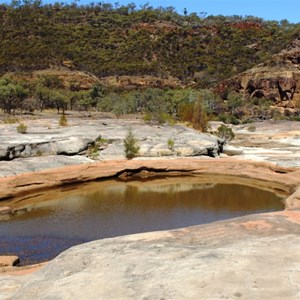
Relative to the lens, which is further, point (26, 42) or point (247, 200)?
point (26, 42)

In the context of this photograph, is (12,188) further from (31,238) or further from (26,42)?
(26,42)

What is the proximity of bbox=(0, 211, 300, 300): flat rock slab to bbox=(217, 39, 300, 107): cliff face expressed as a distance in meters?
103

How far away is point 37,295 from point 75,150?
24.9 metres

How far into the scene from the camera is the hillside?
126938 mm

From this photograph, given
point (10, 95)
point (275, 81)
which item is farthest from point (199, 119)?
point (275, 81)

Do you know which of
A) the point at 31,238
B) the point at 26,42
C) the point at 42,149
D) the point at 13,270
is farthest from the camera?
the point at 26,42

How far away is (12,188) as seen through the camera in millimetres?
26344

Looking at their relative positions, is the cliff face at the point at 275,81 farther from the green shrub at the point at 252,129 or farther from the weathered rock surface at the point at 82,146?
the weathered rock surface at the point at 82,146

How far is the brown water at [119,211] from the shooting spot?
18.7 metres

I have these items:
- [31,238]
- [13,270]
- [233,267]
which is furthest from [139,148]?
[233,267]

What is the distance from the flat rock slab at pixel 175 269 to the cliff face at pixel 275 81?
10286cm

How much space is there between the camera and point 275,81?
11200cm

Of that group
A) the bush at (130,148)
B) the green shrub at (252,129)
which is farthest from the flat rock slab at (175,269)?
the green shrub at (252,129)

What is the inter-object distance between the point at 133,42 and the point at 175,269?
141037 mm
